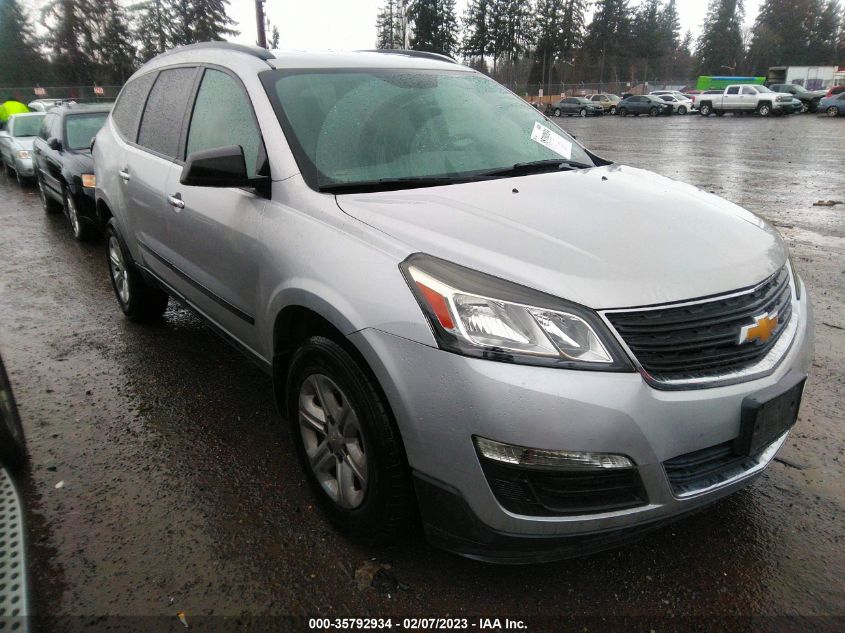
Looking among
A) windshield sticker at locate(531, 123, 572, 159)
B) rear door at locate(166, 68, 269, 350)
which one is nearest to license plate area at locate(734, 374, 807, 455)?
windshield sticker at locate(531, 123, 572, 159)

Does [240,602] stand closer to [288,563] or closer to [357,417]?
[288,563]

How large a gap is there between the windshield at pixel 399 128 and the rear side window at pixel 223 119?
0.59ft

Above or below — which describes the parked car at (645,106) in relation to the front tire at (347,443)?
above

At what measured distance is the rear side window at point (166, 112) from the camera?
3521mm

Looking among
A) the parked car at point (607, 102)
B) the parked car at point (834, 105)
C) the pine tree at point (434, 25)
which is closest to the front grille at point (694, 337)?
the parked car at point (834, 105)

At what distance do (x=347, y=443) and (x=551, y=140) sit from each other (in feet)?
6.51

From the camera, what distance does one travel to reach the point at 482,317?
6.02ft

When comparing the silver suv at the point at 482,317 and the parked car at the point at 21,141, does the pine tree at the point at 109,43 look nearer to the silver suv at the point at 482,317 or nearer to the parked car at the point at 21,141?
the parked car at the point at 21,141

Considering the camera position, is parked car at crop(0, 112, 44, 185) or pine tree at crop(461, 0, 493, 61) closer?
parked car at crop(0, 112, 44, 185)

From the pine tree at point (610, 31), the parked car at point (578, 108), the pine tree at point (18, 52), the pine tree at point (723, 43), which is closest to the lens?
the parked car at point (578, 108)

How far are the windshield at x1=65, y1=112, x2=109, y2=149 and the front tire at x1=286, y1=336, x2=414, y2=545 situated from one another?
7.17m

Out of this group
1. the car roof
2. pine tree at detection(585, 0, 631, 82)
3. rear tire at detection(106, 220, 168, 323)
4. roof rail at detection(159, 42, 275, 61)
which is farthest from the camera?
pine tree at detection(585, 0, 631, 82)

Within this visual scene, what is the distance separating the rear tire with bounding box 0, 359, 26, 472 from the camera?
2.71 meters

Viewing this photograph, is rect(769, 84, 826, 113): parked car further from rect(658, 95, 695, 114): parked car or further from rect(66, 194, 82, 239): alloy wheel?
rect(66, 194, 82, 239): alloy wheel
